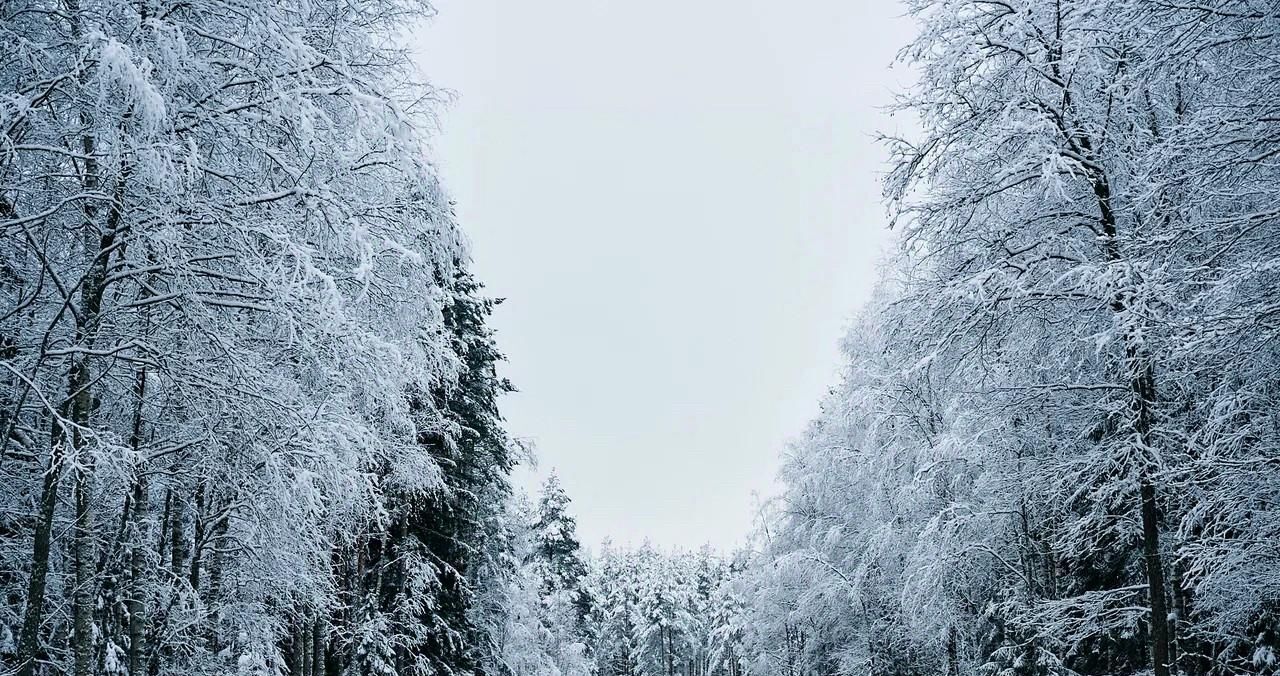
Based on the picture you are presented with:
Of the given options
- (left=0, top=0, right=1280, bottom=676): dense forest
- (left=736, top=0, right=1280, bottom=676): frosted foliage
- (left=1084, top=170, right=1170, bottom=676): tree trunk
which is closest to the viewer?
(left=0, top=0, right=1280, bottom=676): dense forest

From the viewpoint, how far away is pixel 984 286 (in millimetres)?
6848

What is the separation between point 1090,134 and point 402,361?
628 centimetres

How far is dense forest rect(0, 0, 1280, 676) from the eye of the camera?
5.09m

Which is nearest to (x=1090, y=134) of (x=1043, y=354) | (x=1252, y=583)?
(x=1043, y=354)

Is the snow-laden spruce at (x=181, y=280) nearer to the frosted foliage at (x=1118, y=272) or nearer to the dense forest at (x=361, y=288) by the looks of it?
the dense forest at (x=361, y=288)

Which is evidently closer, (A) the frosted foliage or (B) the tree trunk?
(A) the frosted foliage

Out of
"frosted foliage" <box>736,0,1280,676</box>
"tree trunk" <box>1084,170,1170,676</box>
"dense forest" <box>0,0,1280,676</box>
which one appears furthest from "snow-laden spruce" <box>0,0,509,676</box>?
"tree trunk" <box>1084,170,1170,676</box>

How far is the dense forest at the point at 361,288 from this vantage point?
5.09 metres

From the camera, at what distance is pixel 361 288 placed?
20.6ft

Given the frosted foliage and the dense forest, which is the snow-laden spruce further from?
the frosted foliage

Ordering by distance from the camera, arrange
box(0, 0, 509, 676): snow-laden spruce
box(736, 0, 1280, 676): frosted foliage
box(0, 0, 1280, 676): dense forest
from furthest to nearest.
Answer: box(736, 0, 1280, 676): frosted foliage, box(0, 0, 1280, 676): dense forest, box(0, 0, 509, 676): snow-laden spruce

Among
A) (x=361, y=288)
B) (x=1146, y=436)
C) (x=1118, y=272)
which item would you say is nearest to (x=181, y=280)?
(x=361, y=288)

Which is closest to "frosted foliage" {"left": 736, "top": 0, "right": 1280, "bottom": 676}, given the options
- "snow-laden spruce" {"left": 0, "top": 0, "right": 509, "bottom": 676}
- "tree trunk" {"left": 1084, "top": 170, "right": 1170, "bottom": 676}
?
"tree trunk" {"left": 1084, "top": 170, "right": 1170, "bottom": 676}

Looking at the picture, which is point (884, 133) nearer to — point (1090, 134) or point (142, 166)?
point (1090, 134)
